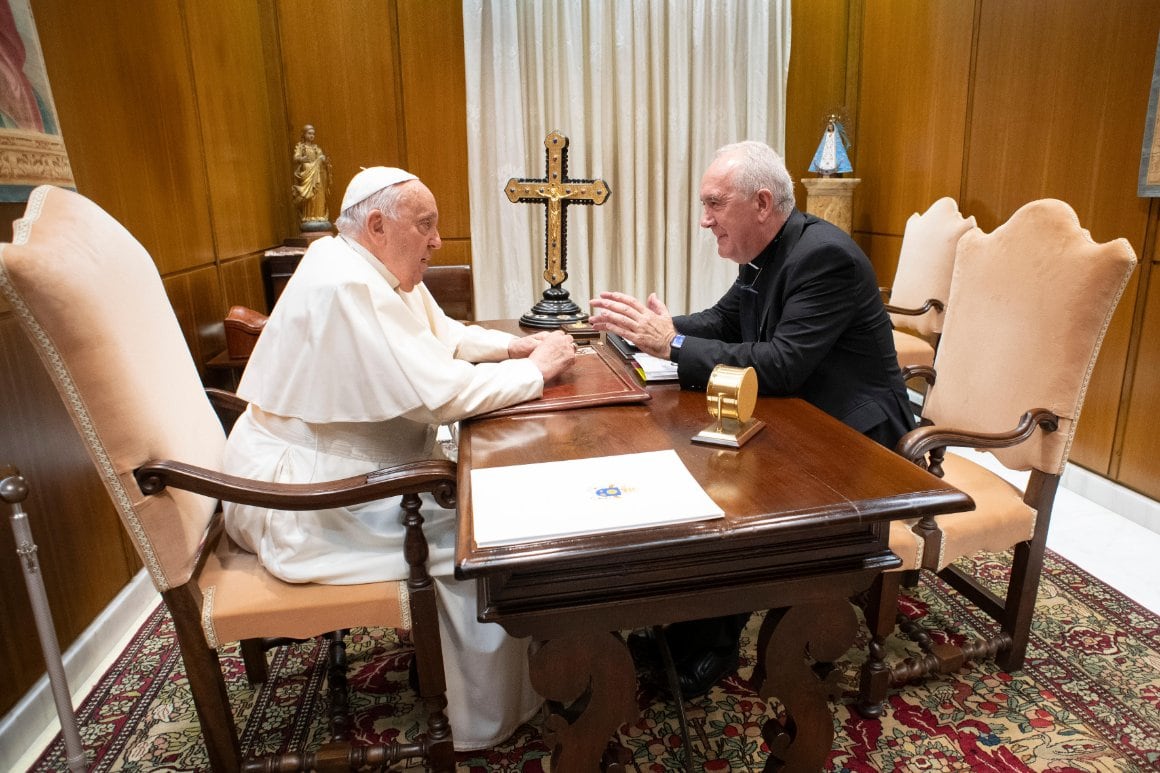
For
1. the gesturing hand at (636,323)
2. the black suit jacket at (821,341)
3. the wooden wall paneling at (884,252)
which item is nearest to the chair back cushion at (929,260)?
the wooden wall paneling at (884,252)

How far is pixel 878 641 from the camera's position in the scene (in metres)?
1.81

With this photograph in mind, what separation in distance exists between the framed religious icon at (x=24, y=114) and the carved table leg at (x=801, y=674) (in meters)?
1.97

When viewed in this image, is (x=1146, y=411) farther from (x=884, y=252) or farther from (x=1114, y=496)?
(x=884, y=252)

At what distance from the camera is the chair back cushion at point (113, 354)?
1.19m

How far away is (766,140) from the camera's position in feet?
16.4

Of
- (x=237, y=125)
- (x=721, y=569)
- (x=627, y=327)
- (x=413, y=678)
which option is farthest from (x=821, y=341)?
(x=237, y=125)

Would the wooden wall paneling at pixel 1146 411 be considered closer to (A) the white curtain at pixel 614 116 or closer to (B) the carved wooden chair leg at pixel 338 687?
(A) the white curtain at pixel 614 116

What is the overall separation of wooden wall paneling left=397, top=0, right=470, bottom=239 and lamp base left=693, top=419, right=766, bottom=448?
3743mm

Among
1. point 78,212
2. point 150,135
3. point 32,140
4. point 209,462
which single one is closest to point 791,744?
point 209,462

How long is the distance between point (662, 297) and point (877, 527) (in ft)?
13.3

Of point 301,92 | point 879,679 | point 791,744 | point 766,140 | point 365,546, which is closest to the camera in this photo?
point 791,744

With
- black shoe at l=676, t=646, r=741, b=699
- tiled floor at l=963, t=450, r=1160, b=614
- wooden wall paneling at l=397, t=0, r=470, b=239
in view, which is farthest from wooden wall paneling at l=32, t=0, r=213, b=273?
tiled floor at l=963, t=450, r=1160, b=614

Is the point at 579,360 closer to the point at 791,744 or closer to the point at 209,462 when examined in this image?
the point at 209,462

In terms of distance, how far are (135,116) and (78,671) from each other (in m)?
1.79
